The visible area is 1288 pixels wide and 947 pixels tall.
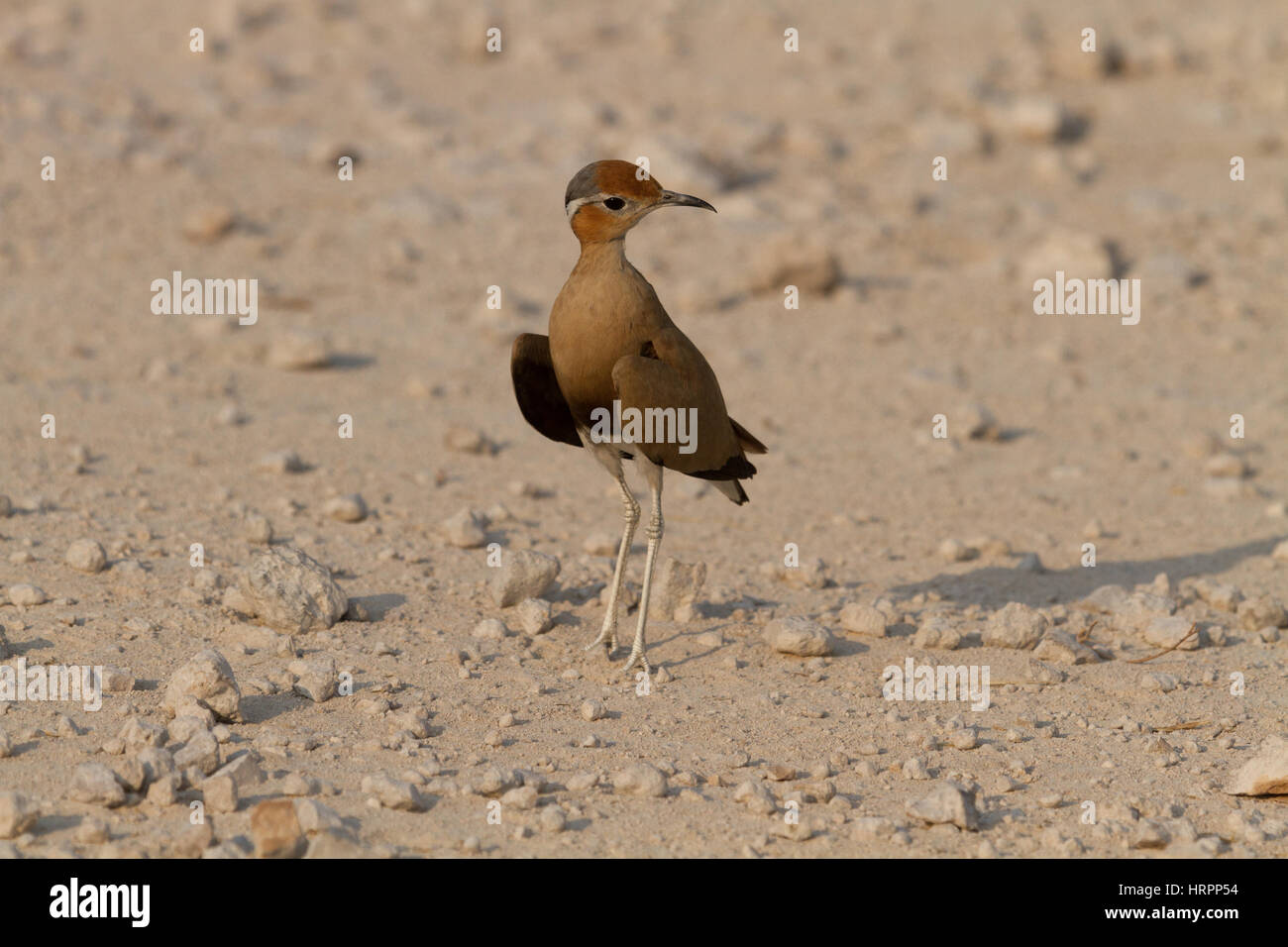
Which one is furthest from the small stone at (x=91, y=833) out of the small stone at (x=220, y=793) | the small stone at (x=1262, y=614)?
the small stone at (x=1262, y=614)

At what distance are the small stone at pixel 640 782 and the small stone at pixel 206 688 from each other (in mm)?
1301

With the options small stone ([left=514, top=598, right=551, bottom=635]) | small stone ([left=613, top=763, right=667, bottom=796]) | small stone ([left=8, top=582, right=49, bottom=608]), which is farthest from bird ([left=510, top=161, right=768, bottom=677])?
small stone ([left=8, top=582, right=49, bottom=608])

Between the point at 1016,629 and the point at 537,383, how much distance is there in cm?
219

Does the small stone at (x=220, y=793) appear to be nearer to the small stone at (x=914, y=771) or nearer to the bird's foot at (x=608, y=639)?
the bird's foot at (x=608, y=639)

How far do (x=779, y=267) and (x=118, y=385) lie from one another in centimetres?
473

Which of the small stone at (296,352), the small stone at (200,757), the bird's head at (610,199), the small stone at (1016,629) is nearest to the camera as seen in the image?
the small stone at (200,757)

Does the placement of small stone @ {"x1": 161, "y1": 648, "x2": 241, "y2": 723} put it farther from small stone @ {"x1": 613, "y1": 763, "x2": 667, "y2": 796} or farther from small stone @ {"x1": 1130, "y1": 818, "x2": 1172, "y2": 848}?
small stone @ {"x1": 1130, "y1": 818, "x2": 1172, "y2": 848}

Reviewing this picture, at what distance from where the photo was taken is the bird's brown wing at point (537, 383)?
5.84 meters

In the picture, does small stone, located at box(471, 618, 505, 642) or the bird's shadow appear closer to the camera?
small stone, located at box(471, 618, 505, 642)

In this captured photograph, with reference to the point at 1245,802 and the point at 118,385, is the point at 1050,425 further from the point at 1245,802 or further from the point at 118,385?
the point at 118,385

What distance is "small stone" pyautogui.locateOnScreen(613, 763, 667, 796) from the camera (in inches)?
179

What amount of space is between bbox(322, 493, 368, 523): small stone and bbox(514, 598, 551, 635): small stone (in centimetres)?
135

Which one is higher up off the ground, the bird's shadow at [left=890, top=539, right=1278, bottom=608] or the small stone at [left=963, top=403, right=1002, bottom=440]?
the small stone at [left=963, top=403, right=1002, bottom=440]
